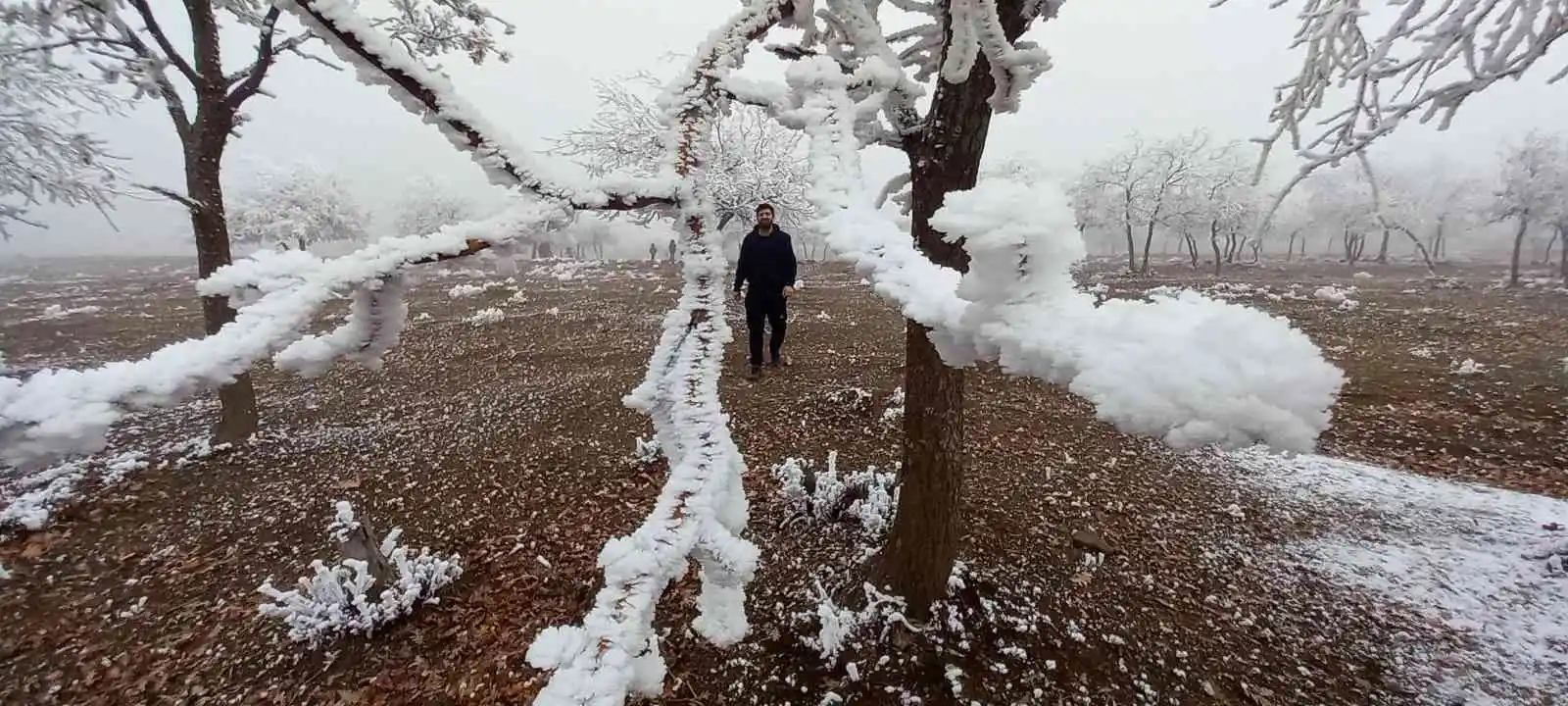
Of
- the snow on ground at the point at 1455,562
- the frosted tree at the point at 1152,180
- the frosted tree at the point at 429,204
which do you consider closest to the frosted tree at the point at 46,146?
the snow on ground at the point at 1455,562

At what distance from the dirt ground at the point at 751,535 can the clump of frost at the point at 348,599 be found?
0.12 m

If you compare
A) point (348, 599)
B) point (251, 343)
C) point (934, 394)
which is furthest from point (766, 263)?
point (251, 343)

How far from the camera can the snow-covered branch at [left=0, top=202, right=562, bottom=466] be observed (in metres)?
0.70

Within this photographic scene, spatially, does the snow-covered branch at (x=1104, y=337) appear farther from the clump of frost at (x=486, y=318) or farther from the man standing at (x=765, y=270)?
the clump of frost at (x=486, y=318)

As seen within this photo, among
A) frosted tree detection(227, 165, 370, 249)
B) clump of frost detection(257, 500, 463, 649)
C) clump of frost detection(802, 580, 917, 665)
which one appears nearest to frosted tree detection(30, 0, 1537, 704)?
clump of frost detection(802, 580, 917, 665)

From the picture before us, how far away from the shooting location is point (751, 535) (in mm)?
4293

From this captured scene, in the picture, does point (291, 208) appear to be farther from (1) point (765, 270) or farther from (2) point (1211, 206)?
(2) point (1211, 206)

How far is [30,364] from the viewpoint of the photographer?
36.4 feet

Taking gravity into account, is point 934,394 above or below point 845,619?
above

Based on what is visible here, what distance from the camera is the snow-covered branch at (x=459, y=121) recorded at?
41.1 inches

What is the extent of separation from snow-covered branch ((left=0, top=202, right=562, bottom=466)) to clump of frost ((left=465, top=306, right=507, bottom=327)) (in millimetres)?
13070

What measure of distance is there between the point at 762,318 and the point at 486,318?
349 inches

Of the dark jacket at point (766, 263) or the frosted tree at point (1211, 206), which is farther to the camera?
the frosted tree at point (1211, 206)

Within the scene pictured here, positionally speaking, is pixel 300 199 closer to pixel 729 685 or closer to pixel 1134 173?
pixel 729 685
